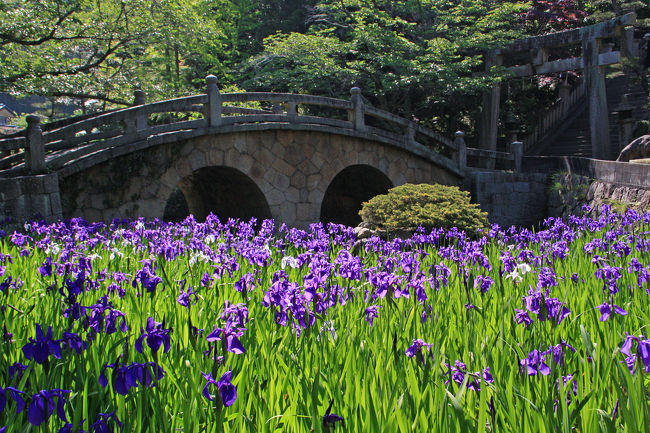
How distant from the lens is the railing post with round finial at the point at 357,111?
1317 centimetres

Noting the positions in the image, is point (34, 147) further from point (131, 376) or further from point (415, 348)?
point (415, 348)

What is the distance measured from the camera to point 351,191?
16.3 metres

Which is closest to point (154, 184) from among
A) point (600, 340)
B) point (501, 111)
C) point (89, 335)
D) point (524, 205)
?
point (89, 335)

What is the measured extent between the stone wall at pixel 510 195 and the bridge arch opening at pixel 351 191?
2.53 metres

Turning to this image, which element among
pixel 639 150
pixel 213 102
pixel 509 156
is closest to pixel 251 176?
pixel 213 102

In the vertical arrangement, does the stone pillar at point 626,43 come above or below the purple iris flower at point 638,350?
above

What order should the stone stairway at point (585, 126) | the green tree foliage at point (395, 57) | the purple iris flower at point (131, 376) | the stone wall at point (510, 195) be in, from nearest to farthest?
the purple iris flower at point (131, 376) < the stone wall at point (510, 195) < the green tree foliage at point (395, 57) < the stone stairway at point (585, 126)

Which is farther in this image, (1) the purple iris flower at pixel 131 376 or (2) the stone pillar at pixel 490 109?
(2) the stone pillar at pixel 490 109

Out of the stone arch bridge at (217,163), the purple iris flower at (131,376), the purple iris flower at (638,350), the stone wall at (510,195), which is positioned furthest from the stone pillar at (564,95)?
the purple iris flower at (131,376)

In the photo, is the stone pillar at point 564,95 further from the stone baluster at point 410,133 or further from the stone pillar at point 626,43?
the stone baluster at point 410,133

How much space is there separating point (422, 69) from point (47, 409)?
15.7 m

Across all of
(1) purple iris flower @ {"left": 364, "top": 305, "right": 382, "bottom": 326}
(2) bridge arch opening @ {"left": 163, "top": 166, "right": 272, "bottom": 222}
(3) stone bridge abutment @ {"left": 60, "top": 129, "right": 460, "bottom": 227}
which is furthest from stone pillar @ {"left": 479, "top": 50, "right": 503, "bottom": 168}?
(1) purple iris flower @ {"left": 364, "top": 305, "right": 382, "bottom": 326}

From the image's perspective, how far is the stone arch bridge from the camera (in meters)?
8.52

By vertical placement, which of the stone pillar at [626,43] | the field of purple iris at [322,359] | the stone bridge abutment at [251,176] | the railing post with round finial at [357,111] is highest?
the stone pillar at [626,43]
